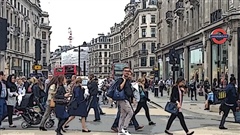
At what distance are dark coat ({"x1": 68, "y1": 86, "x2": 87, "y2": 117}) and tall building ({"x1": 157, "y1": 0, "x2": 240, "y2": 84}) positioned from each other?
12.9 meters

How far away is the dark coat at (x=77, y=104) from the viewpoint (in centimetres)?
1309

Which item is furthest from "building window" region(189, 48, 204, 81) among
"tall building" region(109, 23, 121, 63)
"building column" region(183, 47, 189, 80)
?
"tall building" region(109, 23, 121, 63)

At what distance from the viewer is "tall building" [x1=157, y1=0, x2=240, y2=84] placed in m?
30.1

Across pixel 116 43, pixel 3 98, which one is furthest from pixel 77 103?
pixel 116 43

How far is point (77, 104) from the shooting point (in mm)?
13148

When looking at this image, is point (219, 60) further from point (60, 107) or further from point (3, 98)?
point (60, 107)

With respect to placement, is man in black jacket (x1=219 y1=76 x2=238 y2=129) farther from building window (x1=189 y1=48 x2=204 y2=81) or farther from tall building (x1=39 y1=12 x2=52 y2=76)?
tall building (x1=39 y1=12 x2=52 y2=76)

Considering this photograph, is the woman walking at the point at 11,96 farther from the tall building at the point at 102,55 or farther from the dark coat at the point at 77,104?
the tall building at the point at 102,55

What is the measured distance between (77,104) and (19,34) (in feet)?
185

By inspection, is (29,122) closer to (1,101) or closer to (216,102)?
(1,101)

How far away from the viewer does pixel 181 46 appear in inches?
1822

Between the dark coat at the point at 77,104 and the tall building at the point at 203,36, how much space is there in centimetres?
1288

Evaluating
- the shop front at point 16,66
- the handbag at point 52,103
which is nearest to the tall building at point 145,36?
the shop front at point 16,66

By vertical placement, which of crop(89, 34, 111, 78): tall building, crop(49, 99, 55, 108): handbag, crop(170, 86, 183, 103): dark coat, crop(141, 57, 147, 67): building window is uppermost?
crop(89, 34, 111, 78): tall building
